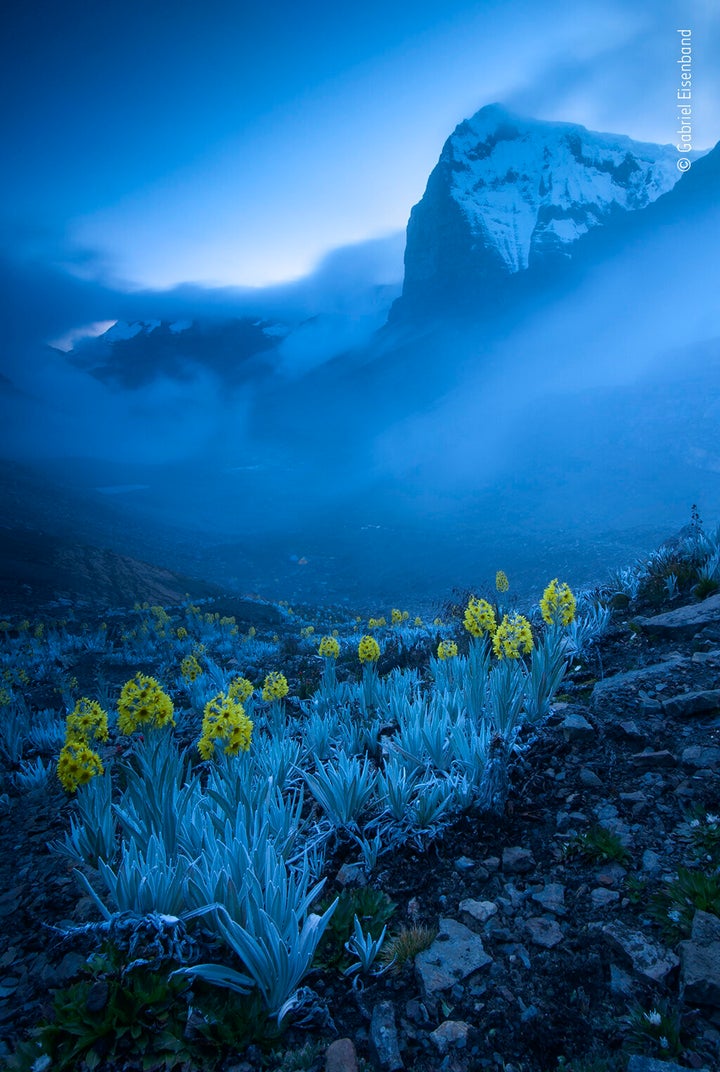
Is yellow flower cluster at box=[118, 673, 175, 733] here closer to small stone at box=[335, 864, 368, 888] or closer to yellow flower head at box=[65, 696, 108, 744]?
yellow flower head at box=[65, 696, 108, 744]

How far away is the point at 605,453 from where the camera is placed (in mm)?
40594

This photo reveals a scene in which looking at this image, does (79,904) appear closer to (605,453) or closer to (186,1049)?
(186,1049)

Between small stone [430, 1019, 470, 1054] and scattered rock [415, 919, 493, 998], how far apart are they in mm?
121

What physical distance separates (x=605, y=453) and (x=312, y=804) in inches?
1715

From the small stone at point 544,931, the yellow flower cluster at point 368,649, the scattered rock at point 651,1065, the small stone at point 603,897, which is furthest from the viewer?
the yellow flower cluster at point 368,649

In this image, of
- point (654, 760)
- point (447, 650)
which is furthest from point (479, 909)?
point (447, 650)

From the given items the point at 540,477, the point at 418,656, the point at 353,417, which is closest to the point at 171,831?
the point at 418,656

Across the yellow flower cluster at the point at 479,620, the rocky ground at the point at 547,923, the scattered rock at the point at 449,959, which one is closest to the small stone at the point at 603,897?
the rocky ground at the point at 547,923

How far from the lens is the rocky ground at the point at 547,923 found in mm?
1600

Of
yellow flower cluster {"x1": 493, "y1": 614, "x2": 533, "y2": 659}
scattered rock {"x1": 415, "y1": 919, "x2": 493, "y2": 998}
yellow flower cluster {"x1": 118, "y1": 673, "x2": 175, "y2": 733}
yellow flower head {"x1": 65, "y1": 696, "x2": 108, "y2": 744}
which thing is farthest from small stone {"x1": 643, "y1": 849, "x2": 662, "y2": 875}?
yellow flower head {"x1": 65, "y1": 696, "x2": 108, "y2": 744}

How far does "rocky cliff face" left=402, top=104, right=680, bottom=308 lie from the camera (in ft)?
360

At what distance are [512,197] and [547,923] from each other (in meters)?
149

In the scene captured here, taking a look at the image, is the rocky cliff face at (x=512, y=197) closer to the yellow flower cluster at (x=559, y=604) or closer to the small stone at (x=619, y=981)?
the yellow flower cluster at (x=559, y=604)

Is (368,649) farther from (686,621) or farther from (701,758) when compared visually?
(686,621)
